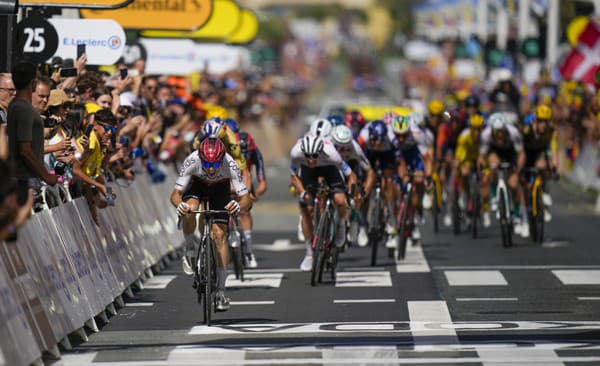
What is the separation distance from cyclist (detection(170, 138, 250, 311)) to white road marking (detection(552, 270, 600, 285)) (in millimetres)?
4144

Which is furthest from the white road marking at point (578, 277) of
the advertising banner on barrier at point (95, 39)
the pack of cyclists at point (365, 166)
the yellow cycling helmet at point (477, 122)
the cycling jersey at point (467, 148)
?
the cycling jersey at point (467, 148)

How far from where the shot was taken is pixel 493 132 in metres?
22.3

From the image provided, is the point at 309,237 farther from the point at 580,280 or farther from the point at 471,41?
the point at 471,41

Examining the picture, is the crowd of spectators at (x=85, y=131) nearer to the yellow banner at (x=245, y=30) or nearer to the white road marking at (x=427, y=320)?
the white road marking at (x=427, y=320)

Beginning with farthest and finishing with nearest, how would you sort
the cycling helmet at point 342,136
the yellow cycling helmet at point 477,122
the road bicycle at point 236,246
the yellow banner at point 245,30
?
the yellow banner at point 245,30 < the yellow cycling helmet at point 477,122 < the cycling helmet at point 342,136 < the road bicycle at point 236,246

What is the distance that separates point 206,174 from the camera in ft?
48.6

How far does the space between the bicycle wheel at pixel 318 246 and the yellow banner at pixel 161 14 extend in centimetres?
625

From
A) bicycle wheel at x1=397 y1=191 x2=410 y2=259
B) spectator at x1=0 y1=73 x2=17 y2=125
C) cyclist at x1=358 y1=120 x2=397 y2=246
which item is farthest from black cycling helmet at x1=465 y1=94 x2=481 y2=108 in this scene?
spectator at x1=0 y1=73 x2=17 y2=125

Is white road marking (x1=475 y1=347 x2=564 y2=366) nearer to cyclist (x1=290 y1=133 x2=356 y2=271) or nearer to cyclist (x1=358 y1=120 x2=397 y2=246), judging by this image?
cyclist (x1=290 y1=133 x2=356 y2=271)

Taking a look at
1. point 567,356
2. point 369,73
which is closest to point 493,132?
point 567,356

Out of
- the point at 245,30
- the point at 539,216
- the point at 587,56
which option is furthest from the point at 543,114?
the point at 245,30

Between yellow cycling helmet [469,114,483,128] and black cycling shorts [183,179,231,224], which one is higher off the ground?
black cycling shorts [183,179,231,224]

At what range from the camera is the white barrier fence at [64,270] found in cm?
1135

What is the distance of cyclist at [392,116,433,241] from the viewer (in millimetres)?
21125
